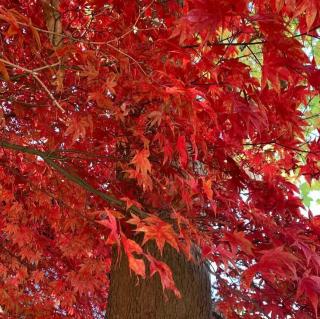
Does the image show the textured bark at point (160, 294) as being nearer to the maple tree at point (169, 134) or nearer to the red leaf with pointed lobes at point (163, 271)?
the maple tree at point (169, 134)

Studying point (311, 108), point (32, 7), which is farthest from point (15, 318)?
point (311, 108)

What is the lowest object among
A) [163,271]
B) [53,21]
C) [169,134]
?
[163,271]

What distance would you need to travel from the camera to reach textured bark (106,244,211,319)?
293cm

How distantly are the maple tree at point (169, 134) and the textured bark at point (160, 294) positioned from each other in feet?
0.15

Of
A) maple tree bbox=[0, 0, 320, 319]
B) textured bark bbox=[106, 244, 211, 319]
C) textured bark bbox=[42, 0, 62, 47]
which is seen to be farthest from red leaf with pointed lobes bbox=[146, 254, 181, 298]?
textured bark bbox=[42, 0, 62, 47]

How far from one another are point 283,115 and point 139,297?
62.3 inches

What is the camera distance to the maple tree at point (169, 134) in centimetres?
204

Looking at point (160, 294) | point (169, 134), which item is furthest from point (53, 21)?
point (160, 294)

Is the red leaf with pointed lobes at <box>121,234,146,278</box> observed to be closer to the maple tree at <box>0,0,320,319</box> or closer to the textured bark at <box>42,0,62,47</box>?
the maple tree at <box>0,0,320,319</box>

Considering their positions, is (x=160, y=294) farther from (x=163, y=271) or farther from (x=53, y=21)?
(x=53, y=21)

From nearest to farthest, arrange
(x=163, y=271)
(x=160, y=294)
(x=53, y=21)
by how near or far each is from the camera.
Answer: (x=163, y=271) < (x=53, y=21) < (x=160, y=294)

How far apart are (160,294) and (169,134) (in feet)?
3.75

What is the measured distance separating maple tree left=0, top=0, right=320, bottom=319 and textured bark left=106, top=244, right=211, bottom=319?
1.7 inches

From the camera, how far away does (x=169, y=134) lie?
8.48ft
